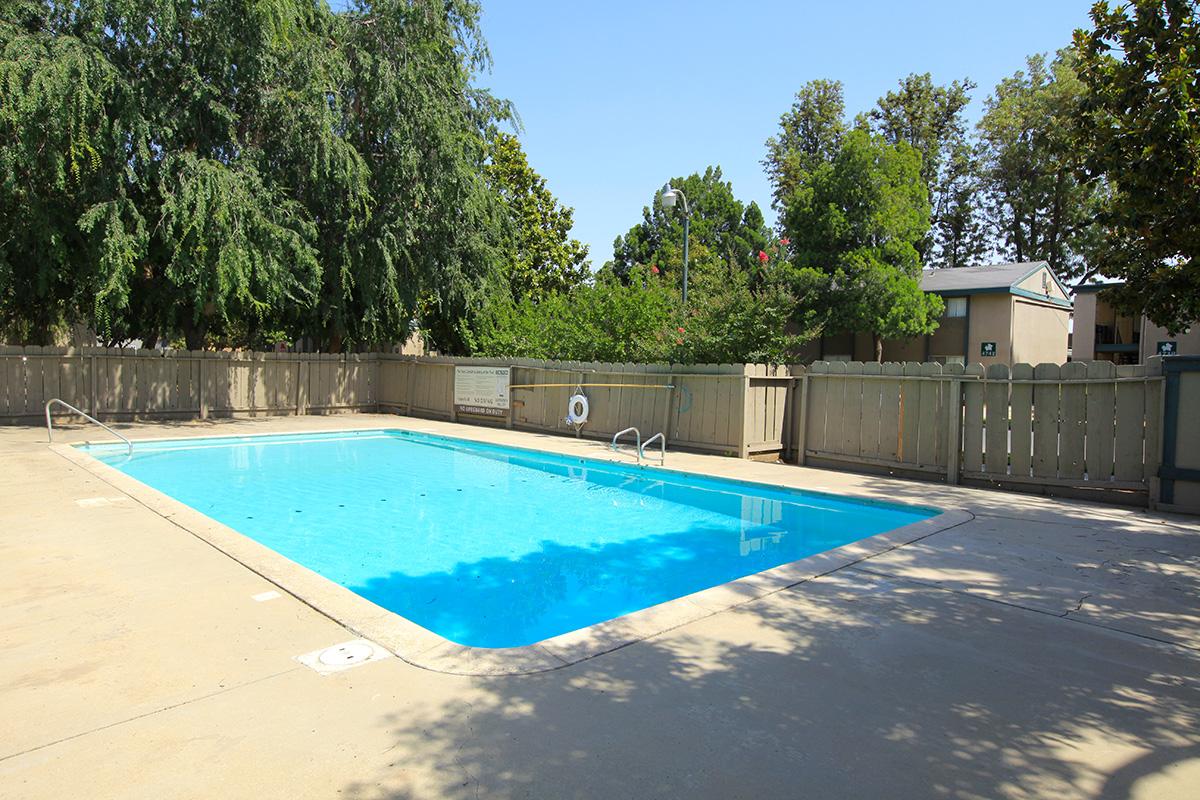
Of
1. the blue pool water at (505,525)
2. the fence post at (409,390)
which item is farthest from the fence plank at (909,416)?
the fence post at (409,390)

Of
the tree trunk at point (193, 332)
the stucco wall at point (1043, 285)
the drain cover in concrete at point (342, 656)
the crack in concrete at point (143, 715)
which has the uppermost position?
the stucco wall at point (1043, 285)

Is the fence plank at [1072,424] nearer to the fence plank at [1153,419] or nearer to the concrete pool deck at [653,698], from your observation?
the fence plank at [1153,419]

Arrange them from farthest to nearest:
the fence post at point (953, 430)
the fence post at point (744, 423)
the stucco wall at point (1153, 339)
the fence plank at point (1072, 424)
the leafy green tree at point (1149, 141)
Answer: the stucco wall at point (1153, 339) < the fence post at point (744, 423) < the fence post at point (953, 430) < the fence plank at point (1072, 424) < the leafy green tree at point (1149, 141)

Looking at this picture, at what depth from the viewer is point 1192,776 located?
8.87 ft

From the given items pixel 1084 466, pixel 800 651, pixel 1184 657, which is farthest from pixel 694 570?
pixel 1084 466

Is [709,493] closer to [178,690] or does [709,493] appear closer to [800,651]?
[800,651]

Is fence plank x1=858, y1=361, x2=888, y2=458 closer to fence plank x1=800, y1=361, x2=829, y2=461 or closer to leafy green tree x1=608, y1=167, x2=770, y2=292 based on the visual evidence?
fence plank x1=800, y1=361, x2=829, y2=461

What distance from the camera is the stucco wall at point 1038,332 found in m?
22.8

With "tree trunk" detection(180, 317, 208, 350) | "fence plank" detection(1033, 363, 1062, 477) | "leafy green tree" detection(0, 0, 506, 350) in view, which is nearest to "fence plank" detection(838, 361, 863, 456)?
"fence plank" detection(1033, 363, 1062, 477)

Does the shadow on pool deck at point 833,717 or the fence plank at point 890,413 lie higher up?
the fence plank at point 890,413

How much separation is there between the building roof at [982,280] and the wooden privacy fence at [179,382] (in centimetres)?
1883

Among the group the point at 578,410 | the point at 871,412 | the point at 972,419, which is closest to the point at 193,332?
the point at 578,410

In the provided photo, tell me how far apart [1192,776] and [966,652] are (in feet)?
3.99

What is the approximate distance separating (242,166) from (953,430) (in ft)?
49.7
